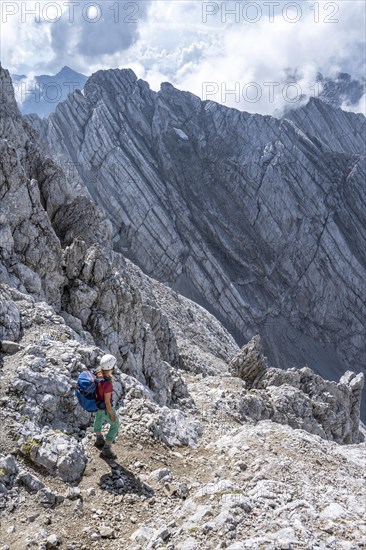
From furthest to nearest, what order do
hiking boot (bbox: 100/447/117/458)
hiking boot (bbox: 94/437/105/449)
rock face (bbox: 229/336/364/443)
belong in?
1. rock face (bbox: 229/336/364/443)
2. hiking boot (bbox: 94/437/105/449)
3. hiking boot (bbox: 100/447/117/458)

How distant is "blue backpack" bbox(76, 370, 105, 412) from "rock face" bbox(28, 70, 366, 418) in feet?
265

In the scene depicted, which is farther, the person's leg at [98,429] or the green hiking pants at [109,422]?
the person's leg at [98,429]

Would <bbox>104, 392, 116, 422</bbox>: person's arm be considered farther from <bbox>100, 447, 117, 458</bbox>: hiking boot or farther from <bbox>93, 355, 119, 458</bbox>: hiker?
<bbox>100, 447, 117, 458</bbox>: hiking boot

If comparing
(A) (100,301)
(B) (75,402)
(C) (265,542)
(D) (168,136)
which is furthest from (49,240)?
(D) (168,136)

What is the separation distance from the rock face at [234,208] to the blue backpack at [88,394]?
265 ft

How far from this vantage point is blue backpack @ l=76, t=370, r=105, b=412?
10891 millimetres

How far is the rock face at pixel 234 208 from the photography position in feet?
311

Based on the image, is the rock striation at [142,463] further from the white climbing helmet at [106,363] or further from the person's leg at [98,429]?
the white climbing helmet at [106,363]

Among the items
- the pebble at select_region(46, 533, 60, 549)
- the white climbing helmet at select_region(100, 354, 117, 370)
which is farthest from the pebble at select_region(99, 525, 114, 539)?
the white climbing helmet at select_region(100, 354, 117, 370)

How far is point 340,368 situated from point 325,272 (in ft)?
70.5

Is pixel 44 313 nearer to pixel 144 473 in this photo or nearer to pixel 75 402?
pixel 75 402

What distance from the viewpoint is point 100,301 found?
28.1 metres

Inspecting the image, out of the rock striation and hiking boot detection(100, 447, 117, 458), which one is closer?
the rock striation

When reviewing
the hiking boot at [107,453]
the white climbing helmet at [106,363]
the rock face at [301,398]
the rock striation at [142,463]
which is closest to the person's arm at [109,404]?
the white climbing helmet at [106,363]
